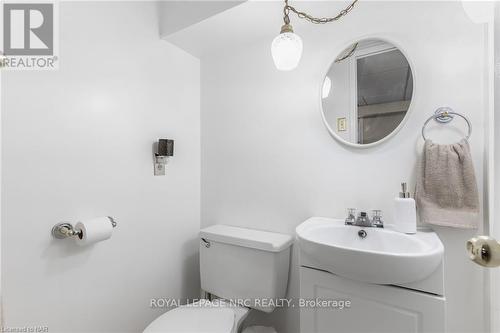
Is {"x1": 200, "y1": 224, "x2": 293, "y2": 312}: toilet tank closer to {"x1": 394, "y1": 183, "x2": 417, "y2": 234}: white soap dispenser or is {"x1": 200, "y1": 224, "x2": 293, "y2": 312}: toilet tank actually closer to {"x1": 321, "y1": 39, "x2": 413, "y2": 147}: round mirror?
{"x1": 394, "y1": 183, "x2": 417, "y2": 234}: white soap dispenser

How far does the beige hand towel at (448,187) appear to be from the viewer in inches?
37.9

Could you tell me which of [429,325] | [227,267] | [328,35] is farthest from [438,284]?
[328,35]

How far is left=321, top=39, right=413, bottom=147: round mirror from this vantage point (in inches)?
45.0

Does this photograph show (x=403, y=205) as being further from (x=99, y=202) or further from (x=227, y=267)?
(x=99, y=202)

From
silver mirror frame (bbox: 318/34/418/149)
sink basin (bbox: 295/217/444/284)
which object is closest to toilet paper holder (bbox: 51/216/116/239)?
sink basin (bbox: 295/217/444/284)

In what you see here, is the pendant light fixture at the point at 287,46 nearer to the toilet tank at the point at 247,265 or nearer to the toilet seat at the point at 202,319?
the toilet tank at the point at 247,265

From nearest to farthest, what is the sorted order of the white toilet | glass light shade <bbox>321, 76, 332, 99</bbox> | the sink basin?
the sink basin → the white toilet → glass light shade <bbox>321, 76, 332, 99</bbox>

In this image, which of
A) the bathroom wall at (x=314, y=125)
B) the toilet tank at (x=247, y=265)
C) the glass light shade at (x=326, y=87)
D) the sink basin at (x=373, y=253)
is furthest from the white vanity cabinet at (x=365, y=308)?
the glass light shade at (x=326, y=87)

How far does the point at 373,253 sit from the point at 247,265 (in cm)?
70

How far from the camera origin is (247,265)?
1.30m

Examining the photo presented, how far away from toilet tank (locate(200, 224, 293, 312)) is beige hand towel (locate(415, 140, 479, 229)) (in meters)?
0.67

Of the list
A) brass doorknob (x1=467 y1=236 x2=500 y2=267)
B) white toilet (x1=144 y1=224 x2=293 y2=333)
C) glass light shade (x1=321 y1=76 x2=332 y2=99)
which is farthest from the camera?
glass light shade (x1=321 y1=76 x2=332 y2=99)

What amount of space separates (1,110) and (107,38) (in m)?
0.56

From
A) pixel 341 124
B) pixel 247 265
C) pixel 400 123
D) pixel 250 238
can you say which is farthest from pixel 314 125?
pixel 247 265
